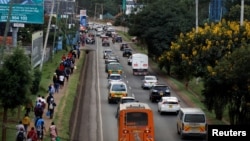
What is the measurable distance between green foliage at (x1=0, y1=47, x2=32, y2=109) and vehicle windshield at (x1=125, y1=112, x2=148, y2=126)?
4.72 meters

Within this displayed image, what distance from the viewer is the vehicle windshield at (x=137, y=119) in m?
28.7

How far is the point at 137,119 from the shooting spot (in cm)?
2884

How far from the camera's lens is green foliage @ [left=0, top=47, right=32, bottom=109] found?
27.9 meters

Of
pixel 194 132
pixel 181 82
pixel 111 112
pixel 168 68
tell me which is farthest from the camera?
pixel 168 68

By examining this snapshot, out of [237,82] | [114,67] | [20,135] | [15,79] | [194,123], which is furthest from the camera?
[114,67]

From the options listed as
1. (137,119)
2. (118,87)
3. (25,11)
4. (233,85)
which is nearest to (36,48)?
(25,11)

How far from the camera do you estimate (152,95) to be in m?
51.3

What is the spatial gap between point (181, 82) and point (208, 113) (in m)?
26.7

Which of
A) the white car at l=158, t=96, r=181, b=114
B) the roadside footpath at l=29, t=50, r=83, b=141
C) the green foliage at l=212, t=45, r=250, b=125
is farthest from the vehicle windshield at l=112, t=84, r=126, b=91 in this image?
the green foliage at l=212, t=45, r=250, b=125

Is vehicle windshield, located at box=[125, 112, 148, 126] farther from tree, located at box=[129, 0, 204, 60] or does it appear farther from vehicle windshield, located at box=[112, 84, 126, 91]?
tree, located at box=[129, 0, 204, 60]

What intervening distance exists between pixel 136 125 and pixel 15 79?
576cm

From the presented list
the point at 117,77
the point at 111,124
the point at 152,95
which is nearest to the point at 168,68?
the point at 117,77

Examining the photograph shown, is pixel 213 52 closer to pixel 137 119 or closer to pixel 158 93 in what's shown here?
pixel 158 93

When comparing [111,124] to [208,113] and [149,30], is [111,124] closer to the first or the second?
[208,113]
